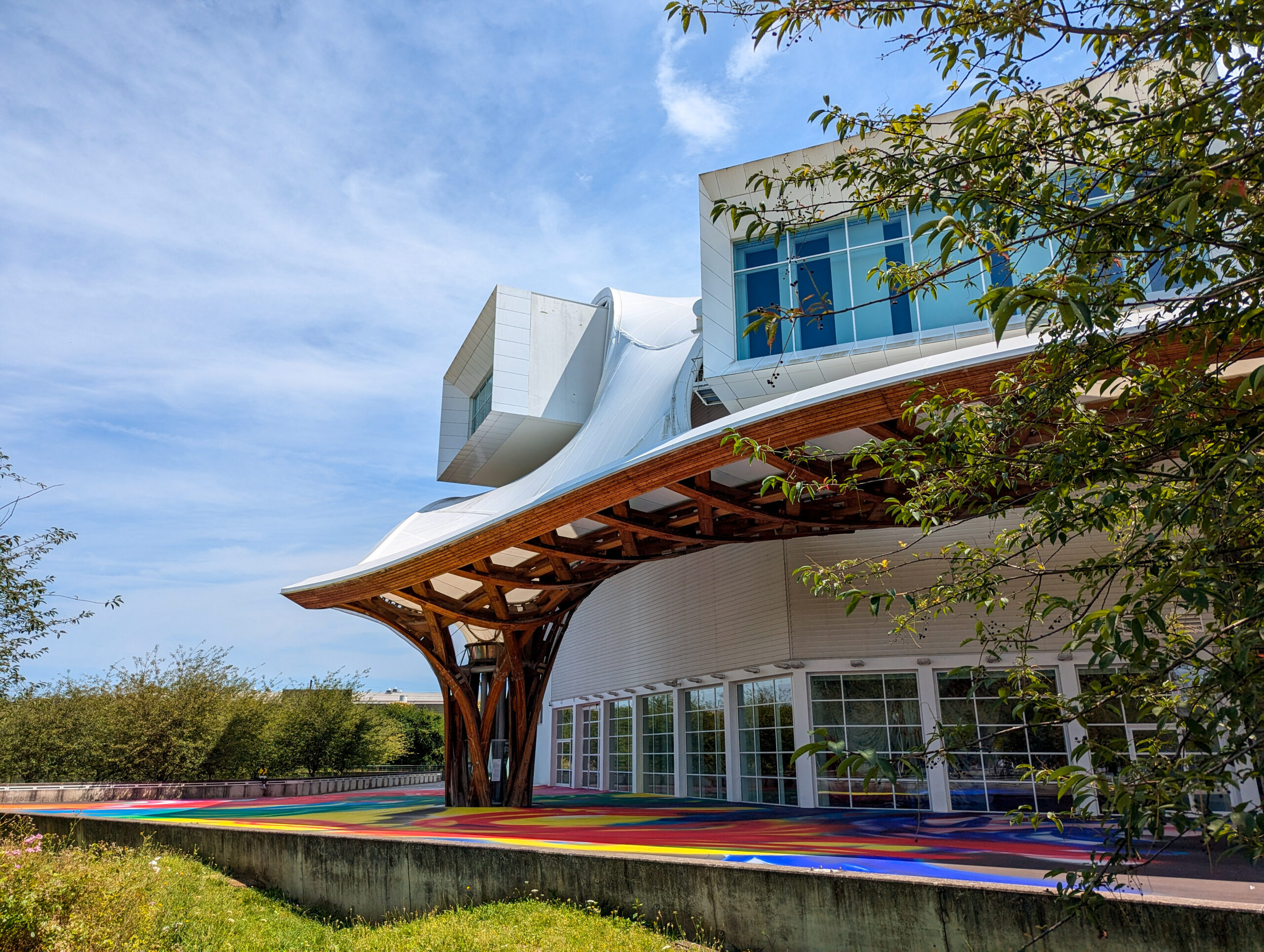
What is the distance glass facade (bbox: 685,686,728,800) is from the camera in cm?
2139

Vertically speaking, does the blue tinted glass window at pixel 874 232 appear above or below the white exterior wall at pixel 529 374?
below

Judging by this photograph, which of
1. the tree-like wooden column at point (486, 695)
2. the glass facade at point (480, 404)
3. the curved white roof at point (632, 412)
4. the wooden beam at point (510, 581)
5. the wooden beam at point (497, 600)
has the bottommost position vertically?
the tree-like wooden column at point (486, 695)

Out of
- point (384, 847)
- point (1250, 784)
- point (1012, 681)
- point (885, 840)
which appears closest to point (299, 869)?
point (384, 847)

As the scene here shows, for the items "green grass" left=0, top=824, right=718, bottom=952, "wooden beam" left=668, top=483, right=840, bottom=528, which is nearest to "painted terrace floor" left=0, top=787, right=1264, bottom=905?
"green grass" left=0, top=824, right=718, bottom=952

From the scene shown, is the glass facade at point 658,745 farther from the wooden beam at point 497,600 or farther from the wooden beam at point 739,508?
the wooden beam at point 739,508

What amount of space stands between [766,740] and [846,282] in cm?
1066

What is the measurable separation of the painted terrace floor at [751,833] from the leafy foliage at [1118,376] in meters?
1.97

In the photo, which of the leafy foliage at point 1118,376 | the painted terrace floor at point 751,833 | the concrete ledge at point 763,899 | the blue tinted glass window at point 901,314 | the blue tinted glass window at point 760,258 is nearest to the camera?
the leafy foliage at point 1118,376

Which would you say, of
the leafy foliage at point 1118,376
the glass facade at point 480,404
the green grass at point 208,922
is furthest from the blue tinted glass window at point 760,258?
the leafy foliage at point 1118,376

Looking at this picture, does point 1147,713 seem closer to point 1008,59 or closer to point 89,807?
point 1008,59

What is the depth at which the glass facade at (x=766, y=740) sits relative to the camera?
19.1m

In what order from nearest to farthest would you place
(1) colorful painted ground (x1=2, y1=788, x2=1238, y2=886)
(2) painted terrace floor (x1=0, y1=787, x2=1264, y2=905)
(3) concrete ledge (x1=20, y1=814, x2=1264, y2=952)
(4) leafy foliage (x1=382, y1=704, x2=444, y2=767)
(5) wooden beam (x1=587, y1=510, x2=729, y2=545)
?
1. (3) concrete ledge (x1=20, y1=814, x2=1264, y2=952)
2. (2) painted terrace floor (x1=0, y1=787, x2=1264, y2=905)
3. (1) colorful painted ground (x1=2, y1=788, x2=1238, y2=886)
4. (5) wooden beam (x1=587, y1=510, x2=729, y2=545)
5. (4) leafy foliage (x1=382, y1=704, x2=444, y2=767)

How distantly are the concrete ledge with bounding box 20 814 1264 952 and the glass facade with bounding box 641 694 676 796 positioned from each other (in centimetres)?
1275

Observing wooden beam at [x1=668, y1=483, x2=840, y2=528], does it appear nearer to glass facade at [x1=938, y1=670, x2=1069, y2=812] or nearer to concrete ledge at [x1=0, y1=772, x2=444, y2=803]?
glass facade at [x1=938, y1=670, x2=1069, y2=812]
